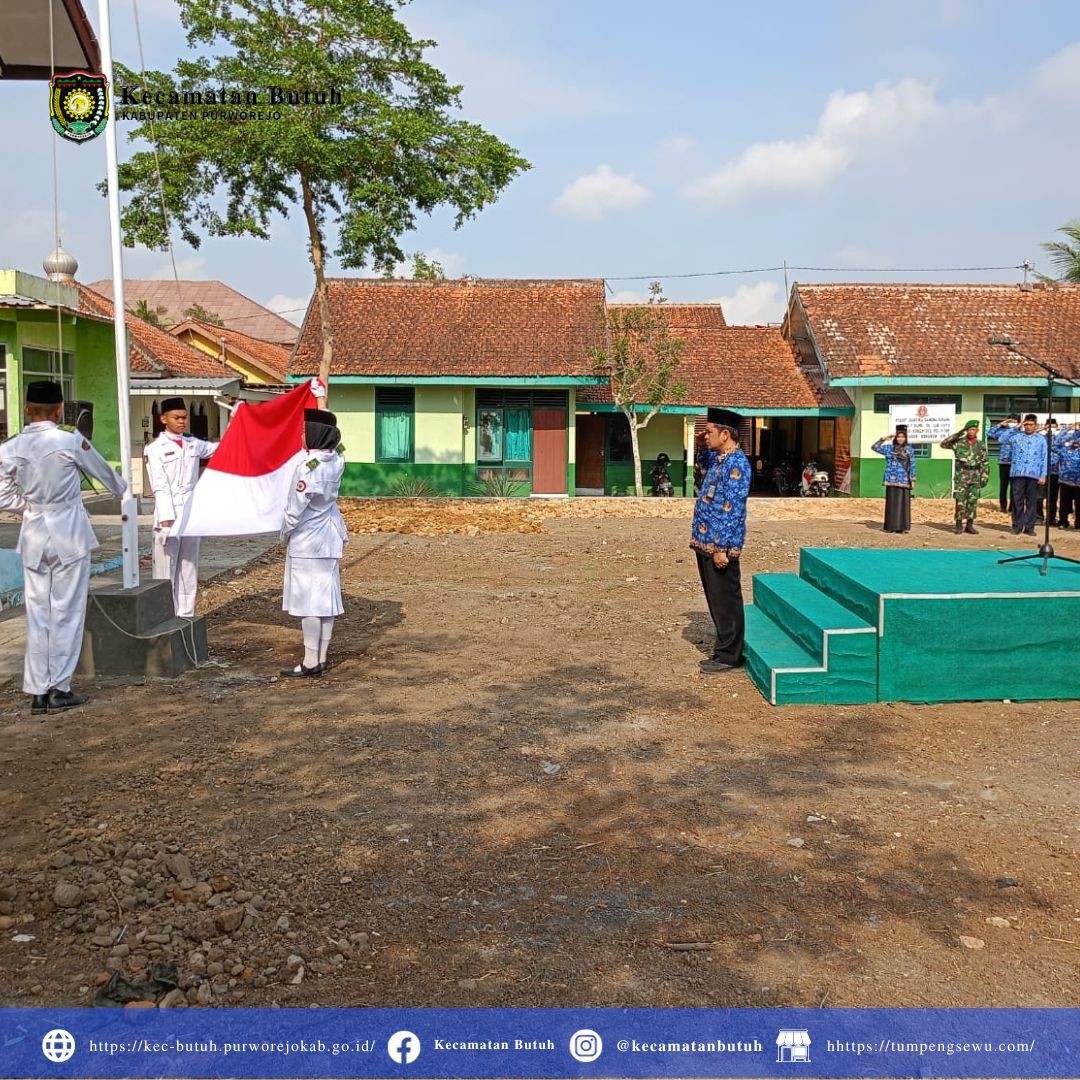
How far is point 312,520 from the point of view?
6.95 meters

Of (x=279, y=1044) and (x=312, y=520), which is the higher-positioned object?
(x=312, y=520)

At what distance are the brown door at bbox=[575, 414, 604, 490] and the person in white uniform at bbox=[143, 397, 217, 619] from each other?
1850 cm

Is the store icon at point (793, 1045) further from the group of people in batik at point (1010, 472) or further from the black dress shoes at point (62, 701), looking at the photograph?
the group of people in batik at point (1010, 472)

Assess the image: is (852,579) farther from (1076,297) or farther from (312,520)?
(1076,297)

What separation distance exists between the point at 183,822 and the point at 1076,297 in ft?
89.9

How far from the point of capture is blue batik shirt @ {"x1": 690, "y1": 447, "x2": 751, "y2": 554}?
22.5ft

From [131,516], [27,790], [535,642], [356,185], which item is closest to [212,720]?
[27,790]

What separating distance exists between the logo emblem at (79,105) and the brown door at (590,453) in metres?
19.5

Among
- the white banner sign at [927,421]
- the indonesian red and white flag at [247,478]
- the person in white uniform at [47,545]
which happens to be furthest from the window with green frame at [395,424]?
the person in white uniform at [47,545]

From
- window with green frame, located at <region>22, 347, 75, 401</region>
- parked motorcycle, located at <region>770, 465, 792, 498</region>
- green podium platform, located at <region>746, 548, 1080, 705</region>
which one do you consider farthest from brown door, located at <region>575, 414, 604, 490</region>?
green podium platform, located at <region>746, 548, 1080, 705</region>

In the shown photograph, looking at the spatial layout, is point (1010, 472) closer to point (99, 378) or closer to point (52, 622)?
point (52, 622)

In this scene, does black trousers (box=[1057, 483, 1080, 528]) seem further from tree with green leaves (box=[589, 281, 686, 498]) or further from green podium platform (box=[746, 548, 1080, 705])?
green podium platform (box=[746, 548, 1080, 705])

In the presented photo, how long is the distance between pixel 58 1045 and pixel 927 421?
2329 cm

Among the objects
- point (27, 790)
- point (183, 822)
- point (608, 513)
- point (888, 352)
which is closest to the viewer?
point (183, 822)
